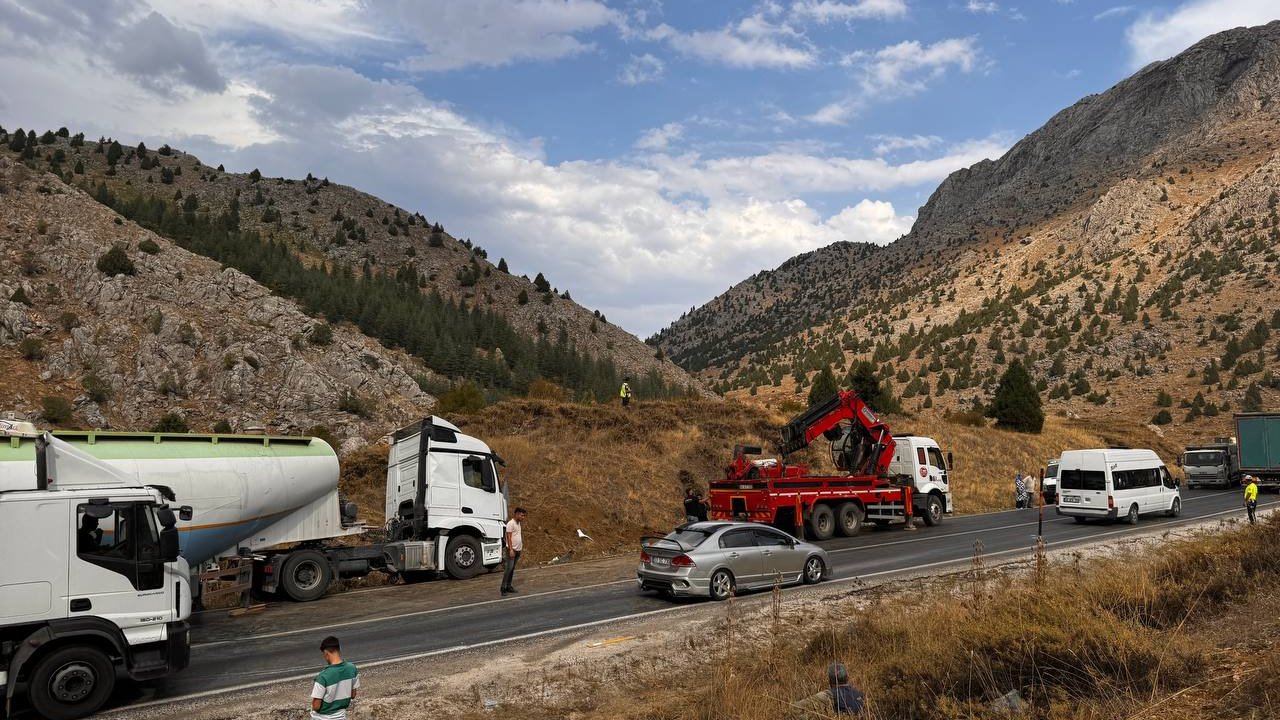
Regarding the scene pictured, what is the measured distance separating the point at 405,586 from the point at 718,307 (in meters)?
139

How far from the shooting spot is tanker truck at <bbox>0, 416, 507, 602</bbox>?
14023mm

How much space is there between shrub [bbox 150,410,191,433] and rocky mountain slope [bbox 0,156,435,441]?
2.15ft

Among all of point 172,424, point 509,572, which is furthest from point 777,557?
point 172,424

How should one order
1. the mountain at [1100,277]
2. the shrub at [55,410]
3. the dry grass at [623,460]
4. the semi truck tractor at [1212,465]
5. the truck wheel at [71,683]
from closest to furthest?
the truck wheel at [71,683]
the dry grass at [623,460]
the shrub at [55,410]
the semi truck tractor at [1212,465]
the mountain at [1100,277]

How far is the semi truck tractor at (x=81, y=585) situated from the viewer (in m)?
8.86

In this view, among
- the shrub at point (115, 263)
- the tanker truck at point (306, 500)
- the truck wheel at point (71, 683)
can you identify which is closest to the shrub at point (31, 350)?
the shrub at point (115, 263)

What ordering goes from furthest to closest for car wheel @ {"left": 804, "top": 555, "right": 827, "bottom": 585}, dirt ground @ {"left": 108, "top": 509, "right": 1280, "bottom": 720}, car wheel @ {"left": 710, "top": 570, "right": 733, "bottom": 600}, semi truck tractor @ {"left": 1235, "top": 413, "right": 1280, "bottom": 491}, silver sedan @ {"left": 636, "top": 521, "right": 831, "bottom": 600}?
semi truck tractor @ {"left": 1235, "top": 413, "right": 1280, "bottom": 491} → car wheel @ {"left": 804, "top": 555, "right": 827, "bottom": 585} → car wheel @ {"left": 710, "top": 570, "right": 733, "bottom": 600} → silver sedan @ {"left": 636, "top": 521, "right": 831, "bottom": 600} → dirt ground @ {"left": 108, "top": 509, "right": 1280, "bottom": 720}

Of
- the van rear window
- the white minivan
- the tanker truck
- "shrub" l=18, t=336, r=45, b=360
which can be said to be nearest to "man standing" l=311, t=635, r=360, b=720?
the tanker truck

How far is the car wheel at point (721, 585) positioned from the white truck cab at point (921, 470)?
14146mm

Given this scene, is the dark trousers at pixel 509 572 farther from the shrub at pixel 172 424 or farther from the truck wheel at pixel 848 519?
the shrub at pixel 172 424

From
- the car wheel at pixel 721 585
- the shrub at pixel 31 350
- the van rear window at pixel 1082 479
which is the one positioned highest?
the shrub at pixel 31 350

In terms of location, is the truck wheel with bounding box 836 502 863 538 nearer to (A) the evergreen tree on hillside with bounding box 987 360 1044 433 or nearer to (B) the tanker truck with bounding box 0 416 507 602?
(B) the tanker truck with bounding box 0 416 507 602

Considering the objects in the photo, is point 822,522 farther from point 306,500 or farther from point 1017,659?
point 1017,659

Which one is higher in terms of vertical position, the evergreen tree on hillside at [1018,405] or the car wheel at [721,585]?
the evergreen tree on hillside at [1018,405]
